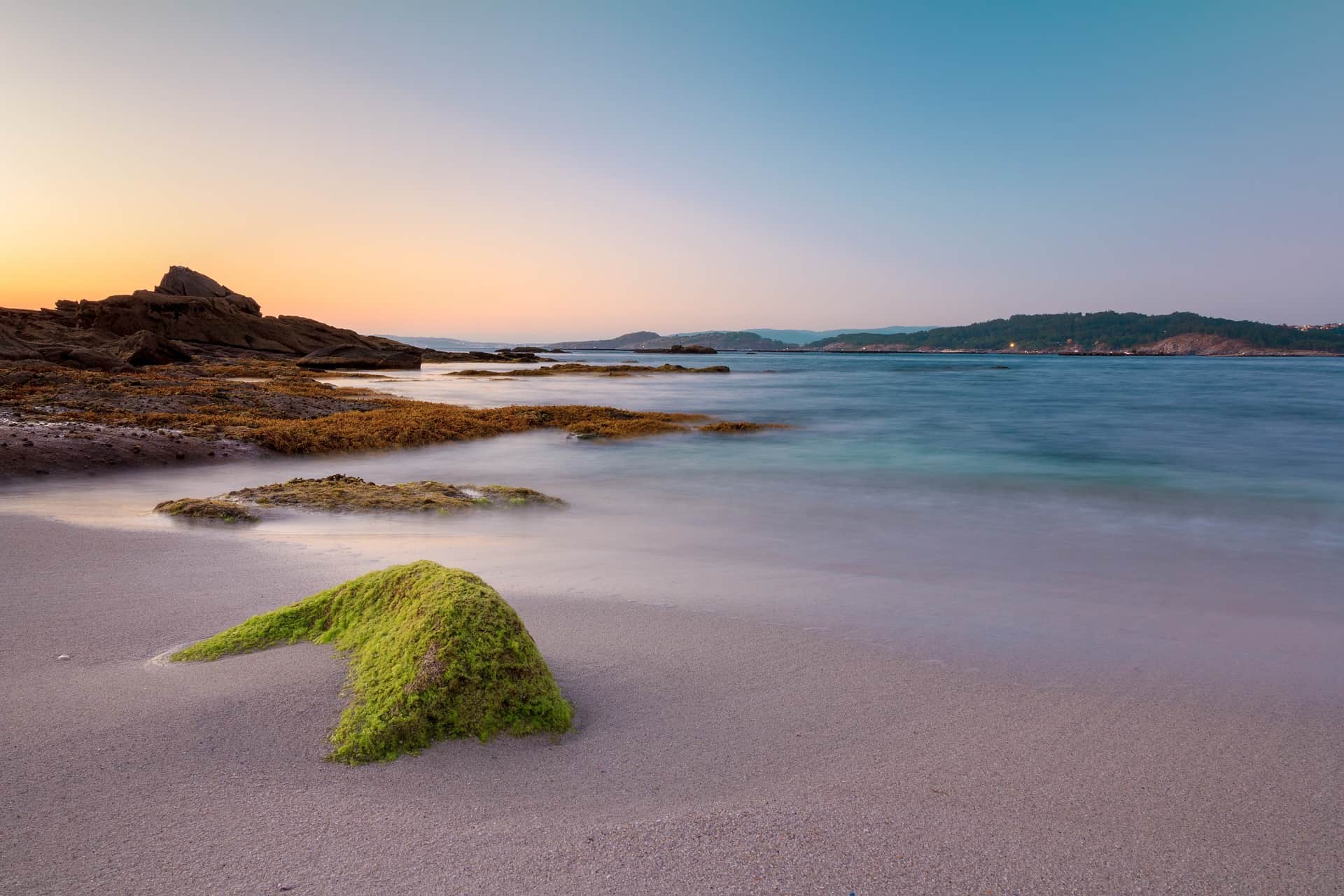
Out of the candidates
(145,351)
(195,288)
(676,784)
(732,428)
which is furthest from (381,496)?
(195,288)

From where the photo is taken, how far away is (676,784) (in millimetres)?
2562

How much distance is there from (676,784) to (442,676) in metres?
0.97

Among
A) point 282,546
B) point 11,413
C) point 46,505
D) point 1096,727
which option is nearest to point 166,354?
point 11,413

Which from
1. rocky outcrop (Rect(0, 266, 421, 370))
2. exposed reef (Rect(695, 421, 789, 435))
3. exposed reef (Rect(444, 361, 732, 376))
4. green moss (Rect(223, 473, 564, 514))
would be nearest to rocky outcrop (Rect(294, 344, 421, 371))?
rocky outcrop (Rect(0, 266, 421, 370))

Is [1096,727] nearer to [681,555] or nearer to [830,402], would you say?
[681,555]

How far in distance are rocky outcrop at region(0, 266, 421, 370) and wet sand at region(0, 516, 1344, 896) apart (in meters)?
25.1

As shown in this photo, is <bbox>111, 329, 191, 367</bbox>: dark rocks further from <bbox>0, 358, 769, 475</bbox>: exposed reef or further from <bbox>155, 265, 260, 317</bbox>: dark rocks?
<bbox>155, 265, 260, 317</bbox>: dark rocks

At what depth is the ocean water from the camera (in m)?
4.55

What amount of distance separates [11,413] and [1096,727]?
14.2 meters

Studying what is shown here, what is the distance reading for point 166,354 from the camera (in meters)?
28.2

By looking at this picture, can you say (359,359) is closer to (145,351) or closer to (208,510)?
(145,351)

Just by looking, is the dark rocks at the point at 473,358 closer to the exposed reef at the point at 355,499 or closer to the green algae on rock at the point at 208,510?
the exposed reef at the point at 355,499

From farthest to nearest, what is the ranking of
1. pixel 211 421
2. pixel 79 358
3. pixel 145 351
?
pixel 145 351 → pixel 79 358 → pixel 211 421

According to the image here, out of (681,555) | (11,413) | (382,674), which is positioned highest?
(11,413)
